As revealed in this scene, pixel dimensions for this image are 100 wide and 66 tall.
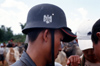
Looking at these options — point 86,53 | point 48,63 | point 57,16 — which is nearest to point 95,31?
point 86,53

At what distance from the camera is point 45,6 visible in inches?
70.1

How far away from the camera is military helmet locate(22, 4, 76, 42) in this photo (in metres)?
1.72

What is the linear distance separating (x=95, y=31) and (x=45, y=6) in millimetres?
733

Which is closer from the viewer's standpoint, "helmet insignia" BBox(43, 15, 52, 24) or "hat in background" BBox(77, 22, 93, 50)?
"helmet insignia" BBox(43, 15, 52, 24)

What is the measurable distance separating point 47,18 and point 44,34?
0.17 m

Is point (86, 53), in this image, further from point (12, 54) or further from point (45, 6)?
point (12, 54)

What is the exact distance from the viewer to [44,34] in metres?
1.70

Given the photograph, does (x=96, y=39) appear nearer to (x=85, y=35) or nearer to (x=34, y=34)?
(x=85, y=35)

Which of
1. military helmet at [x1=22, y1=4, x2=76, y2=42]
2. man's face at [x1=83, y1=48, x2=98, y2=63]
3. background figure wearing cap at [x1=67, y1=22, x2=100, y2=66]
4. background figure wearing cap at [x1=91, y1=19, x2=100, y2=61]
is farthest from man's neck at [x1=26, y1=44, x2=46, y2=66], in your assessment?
man's face at [x1=83, y1=48, x2=98, y2=63]

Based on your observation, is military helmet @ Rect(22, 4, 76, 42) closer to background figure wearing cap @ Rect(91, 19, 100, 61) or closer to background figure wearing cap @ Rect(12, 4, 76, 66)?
background figure wearing cap @ Rect(12, 4, 76, 66)

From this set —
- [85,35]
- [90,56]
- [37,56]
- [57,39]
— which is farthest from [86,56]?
[37,56]

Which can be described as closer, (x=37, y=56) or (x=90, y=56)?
(x=37, y=56)

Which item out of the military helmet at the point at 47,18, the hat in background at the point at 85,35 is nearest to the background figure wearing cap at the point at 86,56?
the hat in background at the point at 85,35

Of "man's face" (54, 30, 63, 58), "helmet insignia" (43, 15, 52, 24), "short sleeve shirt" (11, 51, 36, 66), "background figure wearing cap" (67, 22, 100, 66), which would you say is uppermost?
"helmet insignia" (43, 15, 52, 24)
